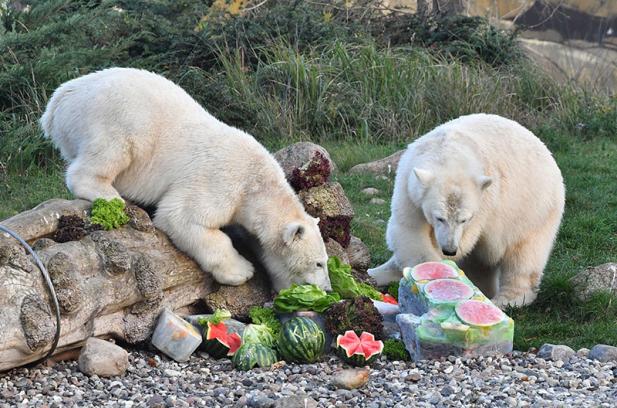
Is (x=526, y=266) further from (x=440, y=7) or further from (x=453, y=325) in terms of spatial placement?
(x=440, y=7)

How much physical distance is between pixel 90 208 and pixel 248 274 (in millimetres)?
1172

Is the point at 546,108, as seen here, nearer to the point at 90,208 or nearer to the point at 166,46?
the point at 166,46

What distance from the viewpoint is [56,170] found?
37.9ft

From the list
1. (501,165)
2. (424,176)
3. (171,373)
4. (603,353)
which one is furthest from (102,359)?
(501,165)

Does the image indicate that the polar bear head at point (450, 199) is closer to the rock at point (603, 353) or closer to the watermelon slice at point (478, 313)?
the watermelon slice at point (478, 313)

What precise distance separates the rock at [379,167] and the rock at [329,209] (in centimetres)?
390

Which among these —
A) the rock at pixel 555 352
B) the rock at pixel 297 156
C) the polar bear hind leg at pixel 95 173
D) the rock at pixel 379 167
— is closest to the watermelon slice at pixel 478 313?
the rock at pixel 555 352

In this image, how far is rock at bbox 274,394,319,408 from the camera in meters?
4.87

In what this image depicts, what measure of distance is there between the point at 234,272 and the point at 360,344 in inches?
43.0

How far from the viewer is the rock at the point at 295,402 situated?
16.0 ft

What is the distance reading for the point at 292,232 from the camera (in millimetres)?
6500

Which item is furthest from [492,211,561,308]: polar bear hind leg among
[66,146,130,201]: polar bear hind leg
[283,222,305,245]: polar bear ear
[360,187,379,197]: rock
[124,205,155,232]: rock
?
[360,187,379,197]: rock

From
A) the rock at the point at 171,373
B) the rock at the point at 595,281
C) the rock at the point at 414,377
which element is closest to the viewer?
the rock at the point at 414,377

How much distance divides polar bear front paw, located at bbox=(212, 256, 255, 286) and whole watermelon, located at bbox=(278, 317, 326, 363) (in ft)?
2.10
